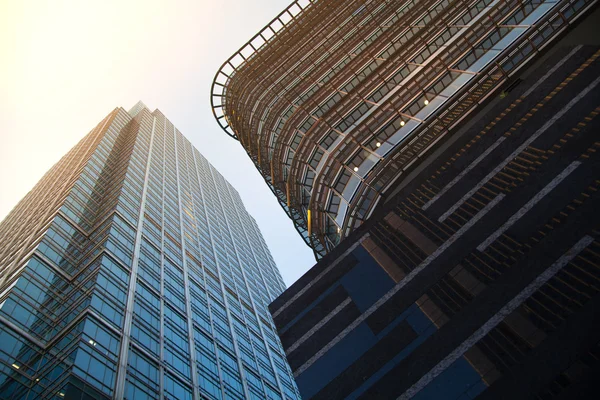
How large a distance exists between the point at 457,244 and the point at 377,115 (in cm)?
1082

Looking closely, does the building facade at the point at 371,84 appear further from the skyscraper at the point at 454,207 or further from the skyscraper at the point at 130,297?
the skyscraper at the point at 130,297

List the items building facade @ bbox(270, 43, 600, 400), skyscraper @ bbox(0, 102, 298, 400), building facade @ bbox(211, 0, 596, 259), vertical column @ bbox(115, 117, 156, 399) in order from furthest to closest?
vertical column @ bbox(115, 117, 156, 399) < skyscraper @ bbox(0, 102, 298, 400) < building facade @ bbox(211, 0, 596, 259) < building facade @ bbox(270, 43, 600, 400)

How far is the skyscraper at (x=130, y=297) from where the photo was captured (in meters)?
31.9

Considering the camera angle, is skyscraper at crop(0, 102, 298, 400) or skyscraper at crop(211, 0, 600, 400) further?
skyscraper at crop(0, 102, 298, 400)

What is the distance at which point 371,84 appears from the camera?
100 feet

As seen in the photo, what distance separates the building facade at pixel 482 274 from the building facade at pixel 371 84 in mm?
1465

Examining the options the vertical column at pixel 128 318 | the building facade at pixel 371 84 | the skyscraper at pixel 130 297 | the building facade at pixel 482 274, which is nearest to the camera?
the building facade at pixel 482 274

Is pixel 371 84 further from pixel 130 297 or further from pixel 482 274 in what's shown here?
pixel 130 297

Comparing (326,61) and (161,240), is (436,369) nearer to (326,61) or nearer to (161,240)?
(326,61)

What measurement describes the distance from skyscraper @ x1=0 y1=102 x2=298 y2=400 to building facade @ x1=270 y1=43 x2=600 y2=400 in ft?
59.1

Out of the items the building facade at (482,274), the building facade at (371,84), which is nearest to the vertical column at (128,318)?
the building facade at (482,274)

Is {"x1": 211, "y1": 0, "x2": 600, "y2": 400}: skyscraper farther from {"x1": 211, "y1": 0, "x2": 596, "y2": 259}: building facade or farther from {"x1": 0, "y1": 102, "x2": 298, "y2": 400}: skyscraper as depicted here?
{"x1": 0, "y1": 102, "x2": 298, "y2": 400}: skyscraper

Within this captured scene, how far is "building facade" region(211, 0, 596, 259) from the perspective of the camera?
2514 centimetres

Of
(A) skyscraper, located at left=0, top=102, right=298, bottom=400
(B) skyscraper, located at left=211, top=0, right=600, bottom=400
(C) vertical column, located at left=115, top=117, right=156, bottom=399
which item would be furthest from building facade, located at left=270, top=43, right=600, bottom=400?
(A) skyscraper, located at left=0, top=102, right=298, bottom=400
